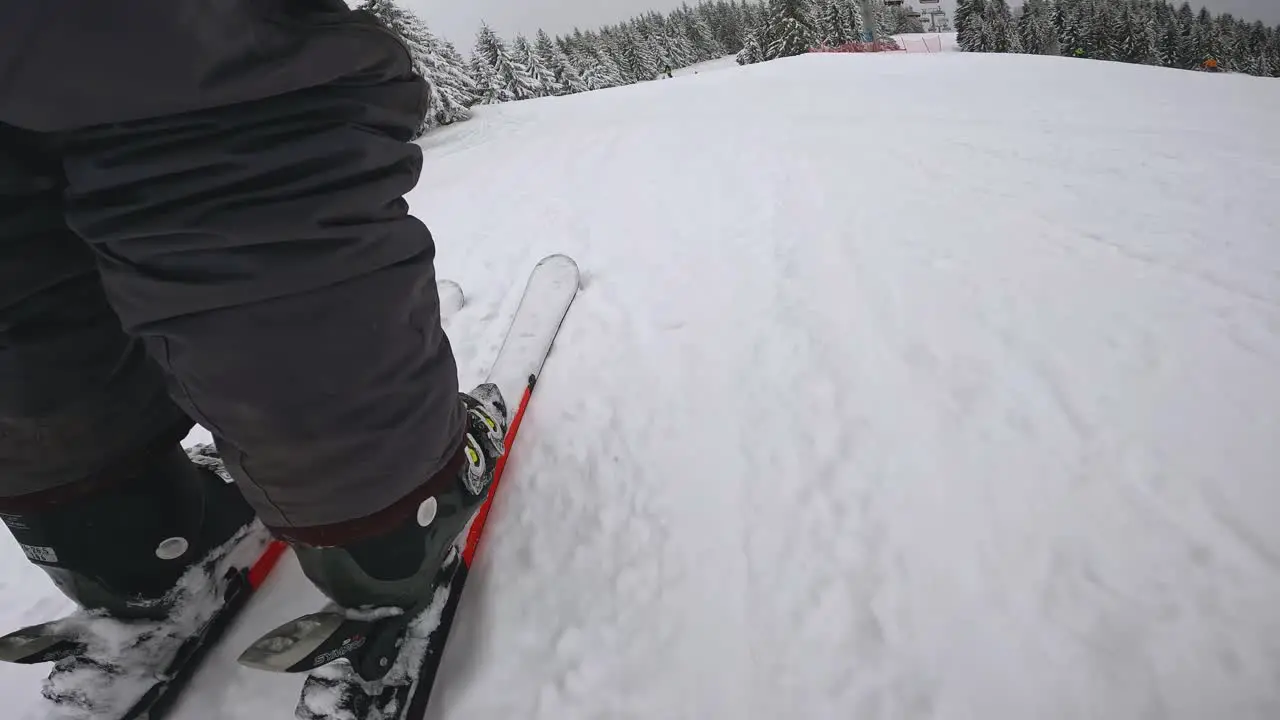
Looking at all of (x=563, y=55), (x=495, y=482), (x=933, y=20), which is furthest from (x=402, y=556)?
(x=933, y=20)

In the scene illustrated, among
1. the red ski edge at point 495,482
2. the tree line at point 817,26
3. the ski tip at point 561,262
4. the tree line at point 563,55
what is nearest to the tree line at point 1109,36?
the tree line at point 817,26

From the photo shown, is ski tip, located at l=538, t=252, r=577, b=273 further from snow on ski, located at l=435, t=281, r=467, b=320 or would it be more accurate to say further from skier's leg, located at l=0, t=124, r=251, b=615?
skier's leg, located at l=0, t=124, r=251, b=615

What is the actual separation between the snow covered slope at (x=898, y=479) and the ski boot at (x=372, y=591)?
11 cm

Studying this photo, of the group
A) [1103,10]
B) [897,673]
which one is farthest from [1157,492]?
[1103,10]

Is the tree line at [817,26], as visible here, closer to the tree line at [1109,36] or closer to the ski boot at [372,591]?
the tree line at [1109,36]

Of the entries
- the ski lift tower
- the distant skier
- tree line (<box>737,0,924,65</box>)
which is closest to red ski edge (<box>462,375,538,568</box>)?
the distant skier

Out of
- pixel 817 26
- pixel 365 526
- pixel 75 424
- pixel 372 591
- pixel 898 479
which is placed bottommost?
pixel 898 479

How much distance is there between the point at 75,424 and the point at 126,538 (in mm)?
164

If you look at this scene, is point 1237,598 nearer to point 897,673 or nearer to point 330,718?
point 897,673

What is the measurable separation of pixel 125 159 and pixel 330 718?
611 millimetres

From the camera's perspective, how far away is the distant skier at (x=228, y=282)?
1.39 ft

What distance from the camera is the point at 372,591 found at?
687mm

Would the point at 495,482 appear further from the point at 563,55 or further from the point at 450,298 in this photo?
the point at 563,55

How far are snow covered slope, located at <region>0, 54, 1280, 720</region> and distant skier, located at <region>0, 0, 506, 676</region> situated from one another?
276 mm
